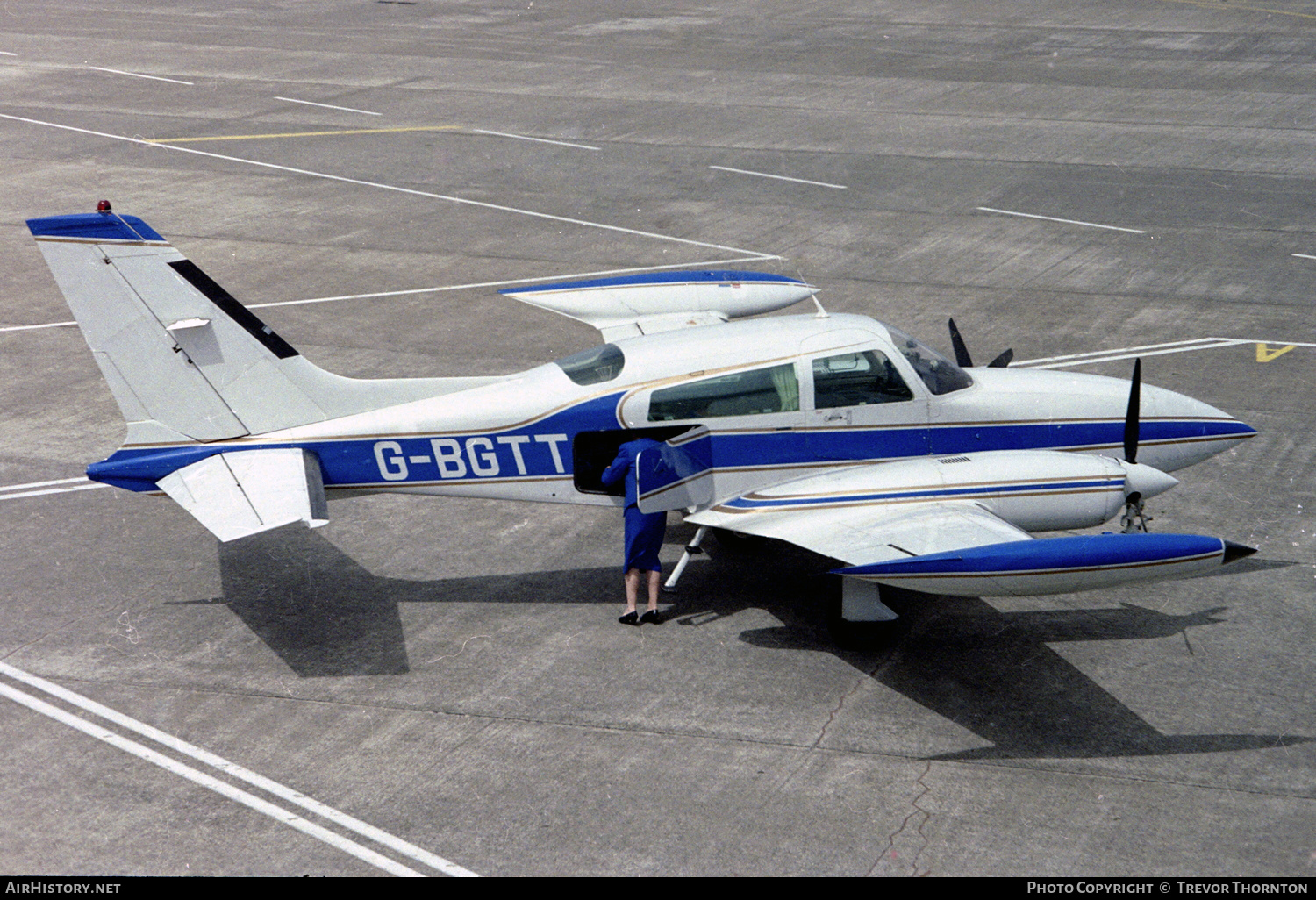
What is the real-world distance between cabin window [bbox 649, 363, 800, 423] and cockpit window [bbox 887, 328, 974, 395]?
1.11 meters

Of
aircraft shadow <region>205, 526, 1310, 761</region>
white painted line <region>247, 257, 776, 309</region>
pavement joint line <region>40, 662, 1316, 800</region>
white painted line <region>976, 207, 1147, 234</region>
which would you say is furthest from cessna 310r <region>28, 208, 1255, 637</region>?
white painted line <region>976, 207, 1147, 234</region>

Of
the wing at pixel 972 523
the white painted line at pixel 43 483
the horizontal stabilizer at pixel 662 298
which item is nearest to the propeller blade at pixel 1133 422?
the wing at pixel 972 523

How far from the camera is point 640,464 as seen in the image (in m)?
11.3

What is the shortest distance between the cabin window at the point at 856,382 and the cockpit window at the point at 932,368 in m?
0.23

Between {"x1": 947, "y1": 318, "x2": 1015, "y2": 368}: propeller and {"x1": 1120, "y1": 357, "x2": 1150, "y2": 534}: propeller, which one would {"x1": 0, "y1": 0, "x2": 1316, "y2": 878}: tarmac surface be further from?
{"x1": 947, "y1": 318, "x2": 1015, "y2": 368}: propeller

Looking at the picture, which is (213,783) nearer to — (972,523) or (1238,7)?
(972,523)

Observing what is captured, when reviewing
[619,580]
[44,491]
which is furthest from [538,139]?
[619,580]

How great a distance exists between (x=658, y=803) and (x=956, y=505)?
3.72 m

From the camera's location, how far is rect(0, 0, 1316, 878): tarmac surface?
9102 millimetres

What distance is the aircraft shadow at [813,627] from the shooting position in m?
10.1

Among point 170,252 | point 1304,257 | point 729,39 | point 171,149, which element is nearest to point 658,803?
point 170,252

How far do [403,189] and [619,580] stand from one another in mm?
15649

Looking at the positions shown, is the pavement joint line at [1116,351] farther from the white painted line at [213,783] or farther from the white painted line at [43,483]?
the white painted line at [43,483]

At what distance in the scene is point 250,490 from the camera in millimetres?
10789
